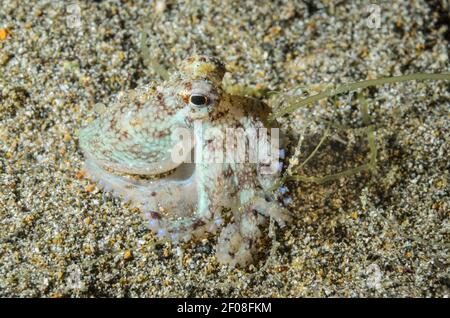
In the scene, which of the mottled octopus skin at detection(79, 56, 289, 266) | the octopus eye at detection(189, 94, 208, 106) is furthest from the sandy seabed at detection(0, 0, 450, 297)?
the octopus eye at detection(189, 94, 208, 106)

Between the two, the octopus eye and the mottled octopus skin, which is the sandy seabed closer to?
the mottled octopus skin

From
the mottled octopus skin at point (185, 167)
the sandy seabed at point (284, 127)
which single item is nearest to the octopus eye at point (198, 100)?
the mottled octopus skin at point (185, 167)

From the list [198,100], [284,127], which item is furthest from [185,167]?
[284,127]

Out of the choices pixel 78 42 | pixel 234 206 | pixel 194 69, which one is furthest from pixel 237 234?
pixel 78 42

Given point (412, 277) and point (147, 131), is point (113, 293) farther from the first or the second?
point (412, 277)

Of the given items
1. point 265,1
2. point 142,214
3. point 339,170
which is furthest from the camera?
point 265,1

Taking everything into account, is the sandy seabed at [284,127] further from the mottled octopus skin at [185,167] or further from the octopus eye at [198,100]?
the octopus eye at [198,100]
